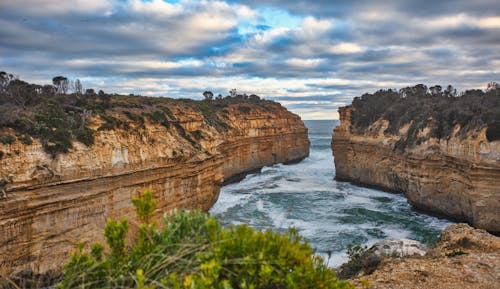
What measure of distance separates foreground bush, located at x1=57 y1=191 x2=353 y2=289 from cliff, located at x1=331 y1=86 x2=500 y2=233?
59.0 feet

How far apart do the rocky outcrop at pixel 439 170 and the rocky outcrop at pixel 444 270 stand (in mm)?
8146

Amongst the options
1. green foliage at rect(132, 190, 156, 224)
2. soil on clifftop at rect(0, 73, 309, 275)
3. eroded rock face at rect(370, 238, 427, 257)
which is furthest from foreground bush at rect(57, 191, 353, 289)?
eroded rock face at rect(370, 238, 427, 257)

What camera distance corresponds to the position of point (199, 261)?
4262mm

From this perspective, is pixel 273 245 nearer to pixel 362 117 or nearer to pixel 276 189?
pixel 276 189

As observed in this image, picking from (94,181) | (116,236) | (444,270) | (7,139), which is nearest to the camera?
(116,236)

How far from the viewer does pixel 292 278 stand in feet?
13.3

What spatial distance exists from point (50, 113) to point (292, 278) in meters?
16.3

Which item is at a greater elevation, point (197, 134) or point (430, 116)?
point (430, 116)

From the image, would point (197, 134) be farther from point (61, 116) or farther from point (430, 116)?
point (430, 116)

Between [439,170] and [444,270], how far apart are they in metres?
14.8

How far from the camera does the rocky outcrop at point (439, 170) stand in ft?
61.6

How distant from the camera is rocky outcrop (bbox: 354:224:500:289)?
345 inches

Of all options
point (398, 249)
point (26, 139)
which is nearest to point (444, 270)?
point (398, 249)

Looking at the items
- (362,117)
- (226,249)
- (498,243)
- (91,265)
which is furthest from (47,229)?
(362,117)
